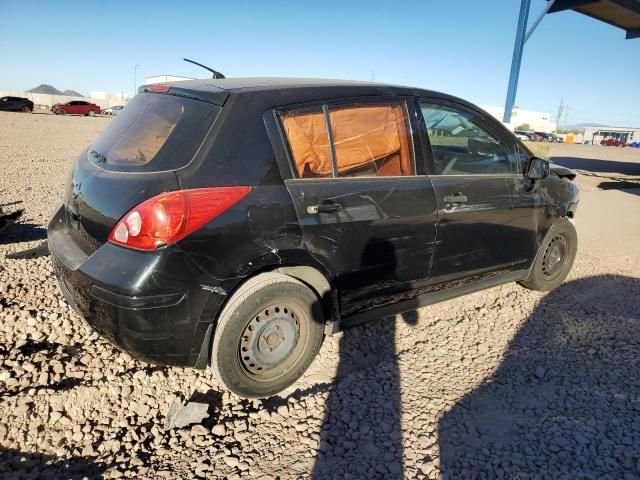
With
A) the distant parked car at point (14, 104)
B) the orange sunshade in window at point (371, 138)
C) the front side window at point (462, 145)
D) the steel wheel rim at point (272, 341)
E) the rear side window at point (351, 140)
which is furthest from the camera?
the distant parked car at point (14, 104)

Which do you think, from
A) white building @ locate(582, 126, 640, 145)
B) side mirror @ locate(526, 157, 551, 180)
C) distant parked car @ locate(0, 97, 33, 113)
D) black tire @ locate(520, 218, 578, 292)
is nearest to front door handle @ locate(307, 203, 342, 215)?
side mirror @ locate(526, 157, 551, 180)

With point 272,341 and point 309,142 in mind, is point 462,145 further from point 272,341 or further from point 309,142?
point 272,341

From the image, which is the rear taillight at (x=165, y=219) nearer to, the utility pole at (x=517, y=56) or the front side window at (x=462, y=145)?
the front side window at (x=462, y=145)

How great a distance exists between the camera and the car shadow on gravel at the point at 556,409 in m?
2.18

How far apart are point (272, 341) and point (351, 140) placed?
1.36 metres

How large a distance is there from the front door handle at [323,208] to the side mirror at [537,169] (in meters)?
2.02

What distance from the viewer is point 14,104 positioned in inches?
1479

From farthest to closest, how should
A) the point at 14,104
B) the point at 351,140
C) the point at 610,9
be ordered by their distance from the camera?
1. the point at 14,104
2. the point at 610,9
3. the point at 351,140

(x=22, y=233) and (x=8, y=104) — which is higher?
(x=8, y=104)

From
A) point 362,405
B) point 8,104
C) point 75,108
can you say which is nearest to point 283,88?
point 362,405

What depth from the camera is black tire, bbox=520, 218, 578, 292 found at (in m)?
4.15

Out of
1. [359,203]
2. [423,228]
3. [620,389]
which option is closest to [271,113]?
[359,203]

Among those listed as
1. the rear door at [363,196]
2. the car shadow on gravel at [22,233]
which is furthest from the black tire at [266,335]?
the car shadow on gravel at [22,233]

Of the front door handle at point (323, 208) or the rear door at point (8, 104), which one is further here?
the rear door at point (8, 104)
